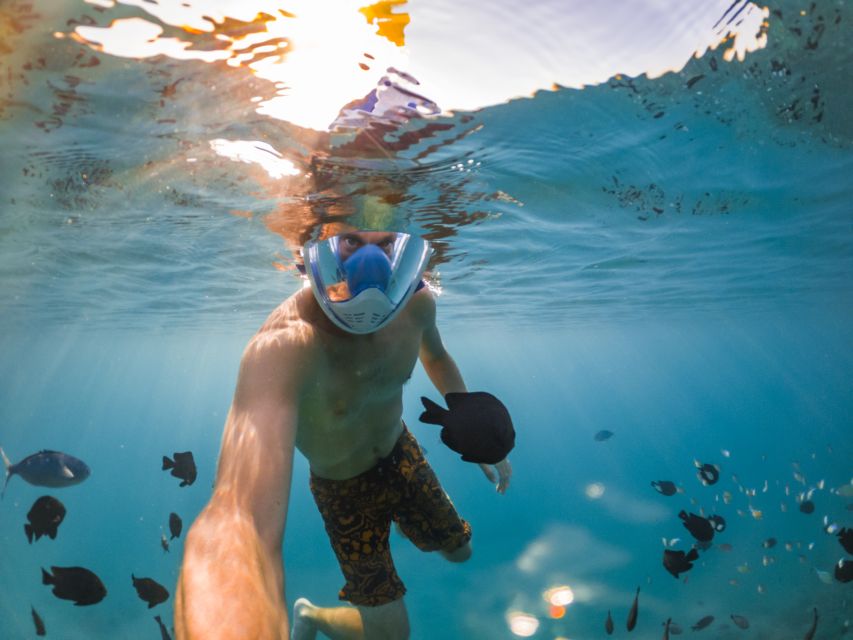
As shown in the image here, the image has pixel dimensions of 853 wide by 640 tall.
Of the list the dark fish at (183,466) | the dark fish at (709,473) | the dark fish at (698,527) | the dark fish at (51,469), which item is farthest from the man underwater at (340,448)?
the dark fish at (709,473)

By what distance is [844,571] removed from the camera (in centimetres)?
725

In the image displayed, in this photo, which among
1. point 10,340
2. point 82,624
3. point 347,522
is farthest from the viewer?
point 10,340

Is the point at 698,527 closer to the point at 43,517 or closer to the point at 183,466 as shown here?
the point at 183,466

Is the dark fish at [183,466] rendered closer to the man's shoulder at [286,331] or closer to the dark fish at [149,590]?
the dark fish at [149,590]

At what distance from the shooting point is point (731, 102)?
8.23 m

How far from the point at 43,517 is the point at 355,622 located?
4.14m

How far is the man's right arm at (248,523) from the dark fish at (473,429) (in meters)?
1.17

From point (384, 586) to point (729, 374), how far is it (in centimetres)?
17821

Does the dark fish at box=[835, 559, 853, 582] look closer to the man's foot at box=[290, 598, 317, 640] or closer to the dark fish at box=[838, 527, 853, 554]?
the dark fish at box=[838, 527, 853, 554]

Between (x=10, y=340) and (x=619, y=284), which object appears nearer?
(x=619, y=284)

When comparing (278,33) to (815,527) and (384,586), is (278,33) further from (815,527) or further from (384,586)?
(815,527)

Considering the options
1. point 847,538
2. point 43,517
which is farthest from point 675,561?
point 43,517

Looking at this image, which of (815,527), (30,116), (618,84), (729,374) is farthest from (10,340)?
(729,374)

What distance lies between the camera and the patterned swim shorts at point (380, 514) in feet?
17.1
